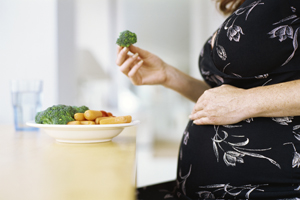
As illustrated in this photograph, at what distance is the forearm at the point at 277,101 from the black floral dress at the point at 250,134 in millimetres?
30

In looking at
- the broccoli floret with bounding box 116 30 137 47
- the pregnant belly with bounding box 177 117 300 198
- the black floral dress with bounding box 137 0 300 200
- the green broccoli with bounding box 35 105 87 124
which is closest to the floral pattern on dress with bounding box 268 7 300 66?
the black floral dress with bounding box 137 0 300 200

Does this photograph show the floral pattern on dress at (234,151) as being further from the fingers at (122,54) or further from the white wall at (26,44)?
the white wall at (26,44)

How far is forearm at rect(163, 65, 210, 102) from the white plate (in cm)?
62

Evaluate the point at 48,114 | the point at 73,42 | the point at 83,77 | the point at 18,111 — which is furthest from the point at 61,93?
the point at 83,77

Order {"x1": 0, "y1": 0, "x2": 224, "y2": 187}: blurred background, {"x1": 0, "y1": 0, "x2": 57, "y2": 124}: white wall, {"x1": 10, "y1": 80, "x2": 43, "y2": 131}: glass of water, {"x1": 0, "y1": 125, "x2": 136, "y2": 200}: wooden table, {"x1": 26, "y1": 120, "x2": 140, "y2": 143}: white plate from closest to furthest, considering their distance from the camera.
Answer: {"x1": 0, "y1": 125, "x2": 136, "y2": 200}: wooden table
{"x1": 26, "y1": 120, "x2": 140, "y2": 143}: white plate
{"x1": 10, "y1": 80, "x2": 43, "y2": 131}: glass of water
{"x1": 0, "y1": 0, "x2": 57, "y2": 124}: white wall
{"x1": 0, "y1": 0, "x2": 224, "y2": 187}: blurred background

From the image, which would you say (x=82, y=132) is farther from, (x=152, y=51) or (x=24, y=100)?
(x=152, y=51)

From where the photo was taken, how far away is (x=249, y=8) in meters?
0.99

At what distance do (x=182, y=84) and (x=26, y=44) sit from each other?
1.12m

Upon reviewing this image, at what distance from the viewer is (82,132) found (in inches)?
31.4

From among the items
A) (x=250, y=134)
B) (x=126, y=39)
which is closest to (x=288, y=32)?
(x=250, y=134)

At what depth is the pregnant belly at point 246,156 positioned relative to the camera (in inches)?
32.6

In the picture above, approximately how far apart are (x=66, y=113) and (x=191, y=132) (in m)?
0.44

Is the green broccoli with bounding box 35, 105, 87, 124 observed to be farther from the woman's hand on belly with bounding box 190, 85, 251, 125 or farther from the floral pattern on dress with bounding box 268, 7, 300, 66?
the floral pattern on dress with bounding box 268, 7, 300, 66

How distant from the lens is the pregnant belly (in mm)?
828
